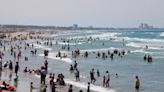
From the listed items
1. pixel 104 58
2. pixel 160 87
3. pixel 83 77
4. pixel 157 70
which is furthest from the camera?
pixel 104 58

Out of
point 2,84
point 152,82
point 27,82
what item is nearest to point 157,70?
point 152,82

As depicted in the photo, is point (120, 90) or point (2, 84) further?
point (120, 90)

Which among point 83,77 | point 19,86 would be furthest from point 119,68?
point 19,86

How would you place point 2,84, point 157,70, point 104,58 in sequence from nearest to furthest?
point 2,84 → point 157,70 → point 104,58

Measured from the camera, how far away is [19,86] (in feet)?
100

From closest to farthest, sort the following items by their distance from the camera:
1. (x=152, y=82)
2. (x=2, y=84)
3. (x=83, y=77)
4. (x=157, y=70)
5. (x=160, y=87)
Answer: (x=2, y=84) → (x=160, y=87) → (x=152, y=82) → (x=83, y=77) → (x=157, y=70)

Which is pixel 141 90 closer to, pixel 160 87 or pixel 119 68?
pixel 160 87

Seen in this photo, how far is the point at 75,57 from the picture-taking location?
6138cm

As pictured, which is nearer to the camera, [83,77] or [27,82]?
[27,82]

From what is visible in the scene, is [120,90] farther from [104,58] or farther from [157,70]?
[104,58]

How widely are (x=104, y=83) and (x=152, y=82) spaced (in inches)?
202

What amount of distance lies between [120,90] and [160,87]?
4069 millimetres


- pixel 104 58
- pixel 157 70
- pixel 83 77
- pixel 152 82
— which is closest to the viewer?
pixel 152 82

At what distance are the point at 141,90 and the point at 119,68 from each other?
15342 mm
